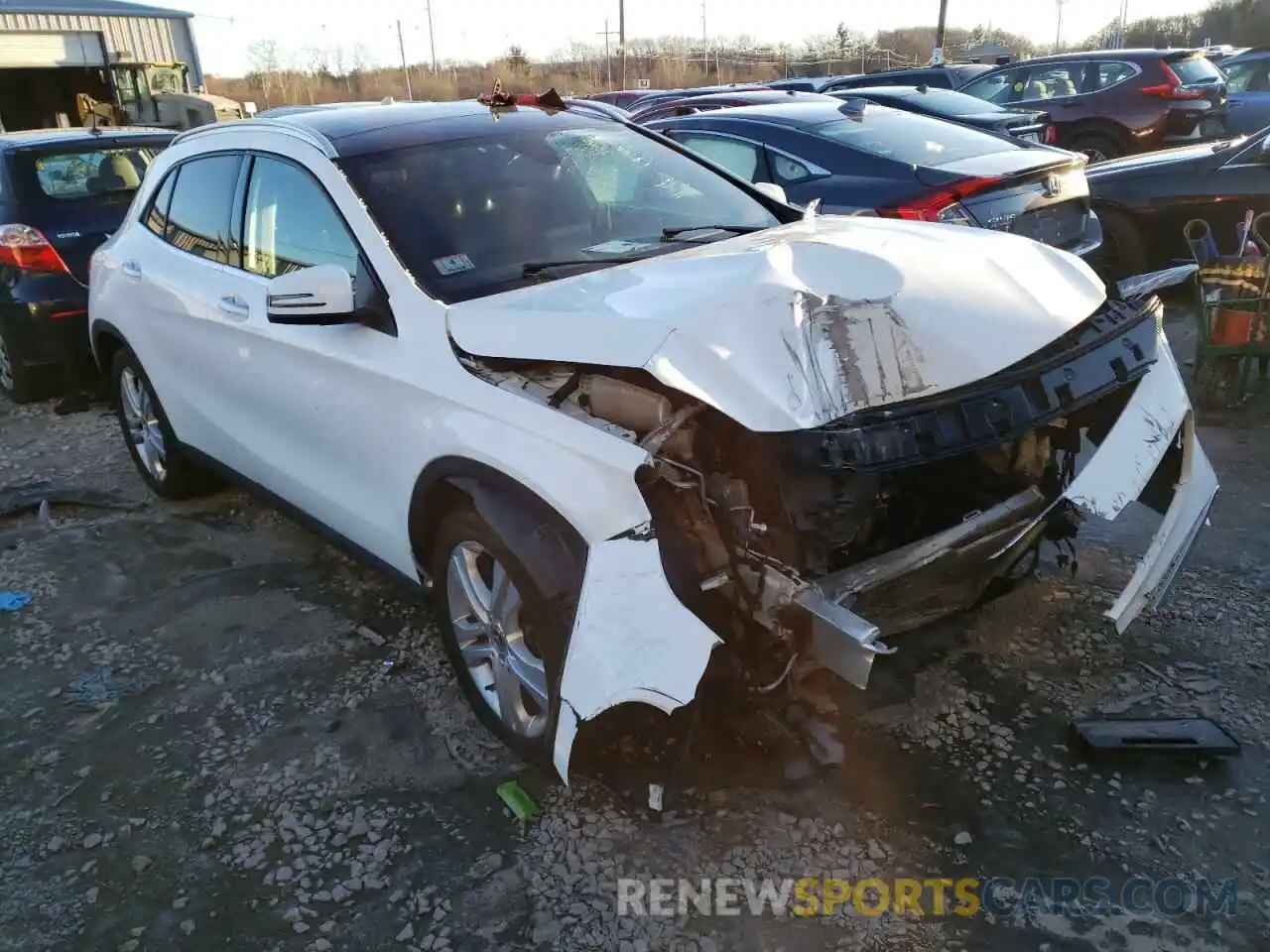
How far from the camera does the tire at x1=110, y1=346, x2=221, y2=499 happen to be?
4863mm

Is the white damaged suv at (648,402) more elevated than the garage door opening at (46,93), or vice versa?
the garage door opening at (46,93)

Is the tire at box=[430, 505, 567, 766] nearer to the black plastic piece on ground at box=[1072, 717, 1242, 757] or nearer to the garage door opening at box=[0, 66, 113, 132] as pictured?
the black plastic piece on ground at box=[1072, 717, 1242, 757]

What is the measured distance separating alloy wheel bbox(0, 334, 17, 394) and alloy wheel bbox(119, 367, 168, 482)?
91.7 inches

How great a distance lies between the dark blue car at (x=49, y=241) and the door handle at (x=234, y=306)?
11.7ft

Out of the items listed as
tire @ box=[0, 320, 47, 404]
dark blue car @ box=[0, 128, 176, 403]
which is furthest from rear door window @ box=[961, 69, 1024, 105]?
tire @ box=[0, 320, 47, 404]

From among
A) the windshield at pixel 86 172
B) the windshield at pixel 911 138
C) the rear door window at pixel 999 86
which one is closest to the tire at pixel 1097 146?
the rear door window at pixel 999 86

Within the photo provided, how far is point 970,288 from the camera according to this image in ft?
8.72

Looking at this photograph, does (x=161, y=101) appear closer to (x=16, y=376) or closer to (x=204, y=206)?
(x=16, y=376)

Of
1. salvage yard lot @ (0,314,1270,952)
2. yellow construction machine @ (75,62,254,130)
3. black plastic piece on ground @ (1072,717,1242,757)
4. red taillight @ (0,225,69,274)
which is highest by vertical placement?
yellow construction machine @ (75,62,254,130)

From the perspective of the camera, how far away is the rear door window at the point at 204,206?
156 inches

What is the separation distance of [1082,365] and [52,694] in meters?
3.54

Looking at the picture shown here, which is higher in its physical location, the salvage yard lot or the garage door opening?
the garage door opening

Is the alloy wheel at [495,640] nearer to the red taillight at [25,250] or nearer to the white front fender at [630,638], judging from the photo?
the white front fender at [630,638]

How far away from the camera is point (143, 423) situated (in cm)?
515
